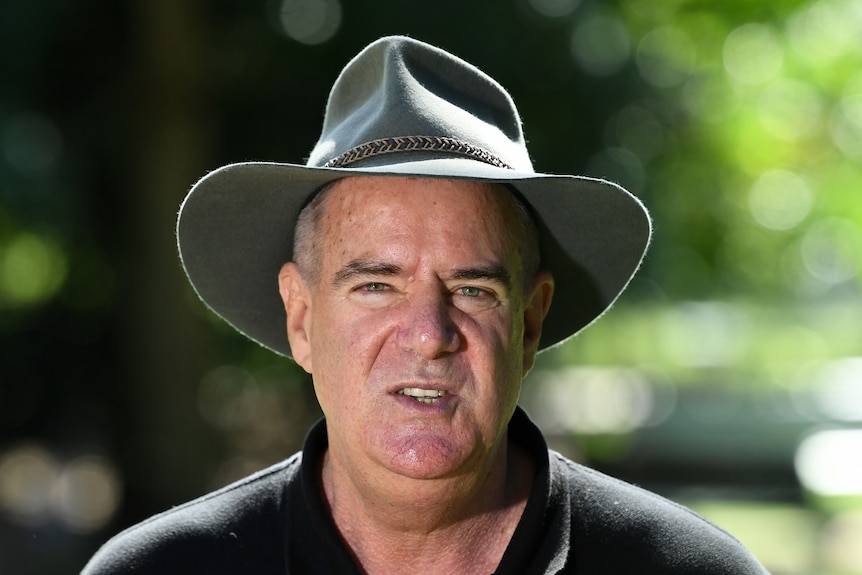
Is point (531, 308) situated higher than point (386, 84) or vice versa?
point (386, 84)

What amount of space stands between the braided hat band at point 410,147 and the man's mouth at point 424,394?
1.60 feet

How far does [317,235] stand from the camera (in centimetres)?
282

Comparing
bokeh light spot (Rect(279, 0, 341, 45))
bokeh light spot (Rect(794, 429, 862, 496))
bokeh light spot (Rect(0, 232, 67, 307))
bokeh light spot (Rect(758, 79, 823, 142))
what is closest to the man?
bokeh light spot (Rect(279, 0, 341, 45))

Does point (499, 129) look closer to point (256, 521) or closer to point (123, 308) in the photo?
point (256, 521)

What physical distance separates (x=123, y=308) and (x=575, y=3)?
3639 mm

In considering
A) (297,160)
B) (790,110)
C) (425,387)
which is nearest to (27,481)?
(297,160)

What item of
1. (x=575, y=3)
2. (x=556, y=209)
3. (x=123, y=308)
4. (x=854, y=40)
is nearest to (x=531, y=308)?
(x=556, y=209)

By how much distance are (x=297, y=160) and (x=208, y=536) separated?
557cm

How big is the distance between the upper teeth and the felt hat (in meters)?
0.43

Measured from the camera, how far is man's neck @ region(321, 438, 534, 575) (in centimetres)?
272

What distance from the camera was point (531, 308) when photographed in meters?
2.94

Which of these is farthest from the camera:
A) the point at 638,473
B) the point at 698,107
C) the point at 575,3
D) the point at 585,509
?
the point at 638,473

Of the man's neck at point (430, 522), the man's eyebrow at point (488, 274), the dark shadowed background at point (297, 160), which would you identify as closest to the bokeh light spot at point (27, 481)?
the dark shadowed background at point (297, 160)

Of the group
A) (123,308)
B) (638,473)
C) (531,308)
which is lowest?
(638,473)
